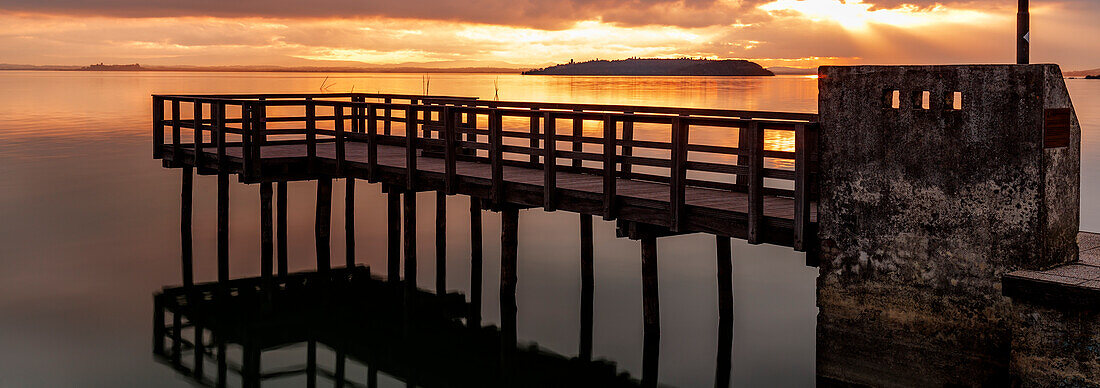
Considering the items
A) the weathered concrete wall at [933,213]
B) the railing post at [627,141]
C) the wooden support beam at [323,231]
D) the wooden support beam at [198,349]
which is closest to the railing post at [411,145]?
the railing post at [627,141]

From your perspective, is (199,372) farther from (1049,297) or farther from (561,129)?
(561,129)

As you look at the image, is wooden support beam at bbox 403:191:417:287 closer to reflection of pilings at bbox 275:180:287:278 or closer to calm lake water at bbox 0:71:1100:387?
Answer: calm lake water at bbox 0:71:1100:387

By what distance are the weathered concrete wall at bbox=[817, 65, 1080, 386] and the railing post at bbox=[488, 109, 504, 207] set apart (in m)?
4.68

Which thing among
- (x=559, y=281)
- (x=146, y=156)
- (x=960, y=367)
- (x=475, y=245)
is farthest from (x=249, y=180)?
(x=146, y=156)

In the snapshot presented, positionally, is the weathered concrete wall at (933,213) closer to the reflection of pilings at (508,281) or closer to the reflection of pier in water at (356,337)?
the reflection of pier in water at (356,337)

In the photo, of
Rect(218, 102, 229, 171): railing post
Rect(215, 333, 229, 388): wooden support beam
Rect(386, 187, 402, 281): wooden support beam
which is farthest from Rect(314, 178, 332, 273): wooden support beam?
Rect(215, 333, 229, 388): wooden support beam

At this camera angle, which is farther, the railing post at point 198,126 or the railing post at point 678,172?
the railing post at point 198,126

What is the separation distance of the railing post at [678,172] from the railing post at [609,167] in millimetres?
834

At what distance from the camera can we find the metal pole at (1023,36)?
28.3 feet

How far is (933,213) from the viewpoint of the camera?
29.0ft

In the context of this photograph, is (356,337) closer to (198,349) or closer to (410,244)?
(198,349)

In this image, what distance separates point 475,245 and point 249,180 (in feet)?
11.8

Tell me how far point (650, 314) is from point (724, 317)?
Answer: 4.91 ft

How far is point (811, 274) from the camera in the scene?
17.3 m
